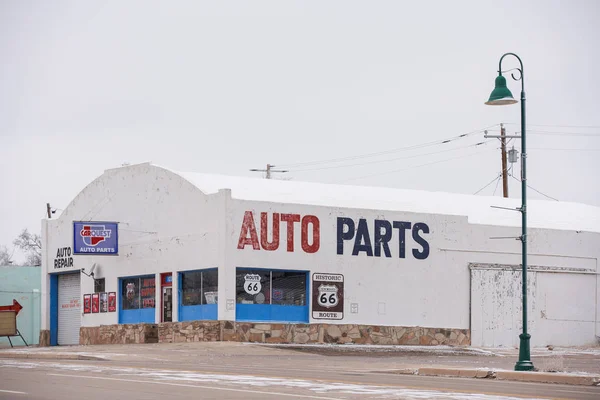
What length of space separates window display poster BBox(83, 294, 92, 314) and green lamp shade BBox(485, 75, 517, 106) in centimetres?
2720

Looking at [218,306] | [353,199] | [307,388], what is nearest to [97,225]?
[218,306]

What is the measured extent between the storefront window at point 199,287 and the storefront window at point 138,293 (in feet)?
7.19

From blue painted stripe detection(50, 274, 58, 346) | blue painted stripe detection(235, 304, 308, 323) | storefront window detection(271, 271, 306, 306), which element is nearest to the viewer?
blue painted stripe detection(235, 304, 308, 323)

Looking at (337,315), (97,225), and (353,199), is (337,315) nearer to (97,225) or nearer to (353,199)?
(353,199)

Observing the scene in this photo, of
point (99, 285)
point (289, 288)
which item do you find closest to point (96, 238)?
point (99, 285)

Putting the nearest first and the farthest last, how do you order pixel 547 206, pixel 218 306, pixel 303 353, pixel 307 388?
pixel 307 388
pixel 303 353
pixel 218 306
pixel 547 206

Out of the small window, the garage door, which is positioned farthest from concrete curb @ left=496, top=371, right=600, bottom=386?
the garage door

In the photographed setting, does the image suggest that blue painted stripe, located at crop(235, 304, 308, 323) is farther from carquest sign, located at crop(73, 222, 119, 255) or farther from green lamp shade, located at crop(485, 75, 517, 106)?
green lamp shade, located at crop(485, 75, 517, 106)

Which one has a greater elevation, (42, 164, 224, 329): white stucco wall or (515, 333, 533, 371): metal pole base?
(42, 164, 224, 329): white stucco wall

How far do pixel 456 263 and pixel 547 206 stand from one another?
9.32 meters

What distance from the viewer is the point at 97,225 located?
153ft

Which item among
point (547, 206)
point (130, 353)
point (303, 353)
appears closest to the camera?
point (130, 353)

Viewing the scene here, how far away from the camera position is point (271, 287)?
42969 mm

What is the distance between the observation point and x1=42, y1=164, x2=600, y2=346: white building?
1679 inches
